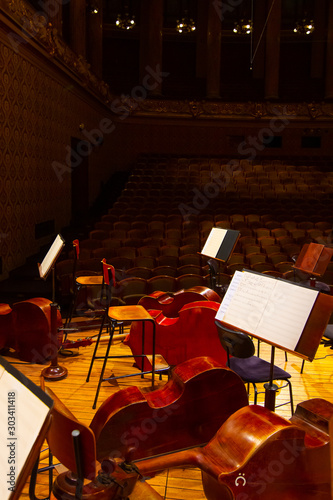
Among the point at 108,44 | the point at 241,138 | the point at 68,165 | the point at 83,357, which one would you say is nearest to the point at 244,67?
the point at 241,138

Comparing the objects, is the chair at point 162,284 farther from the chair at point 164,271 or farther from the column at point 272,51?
the column at point 272,51

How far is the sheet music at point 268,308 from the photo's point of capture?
1.70 metres

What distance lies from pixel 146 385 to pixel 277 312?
4.29 ft

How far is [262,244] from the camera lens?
6.29 metres

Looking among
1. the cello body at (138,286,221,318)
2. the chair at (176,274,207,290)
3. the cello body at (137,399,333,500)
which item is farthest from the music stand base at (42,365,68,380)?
the chair at (176,274,207,290)

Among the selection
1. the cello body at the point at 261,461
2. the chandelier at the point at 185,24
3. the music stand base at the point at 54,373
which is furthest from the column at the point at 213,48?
the cello body at the point at 261,461

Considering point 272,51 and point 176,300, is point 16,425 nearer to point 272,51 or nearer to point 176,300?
point 176,300

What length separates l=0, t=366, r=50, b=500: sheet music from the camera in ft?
2.72

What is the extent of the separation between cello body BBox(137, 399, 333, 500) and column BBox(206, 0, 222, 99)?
12515 millimetres

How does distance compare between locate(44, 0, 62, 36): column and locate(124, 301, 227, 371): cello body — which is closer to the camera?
locate(124, 301, 227, 371): cello body

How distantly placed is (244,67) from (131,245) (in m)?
11.5

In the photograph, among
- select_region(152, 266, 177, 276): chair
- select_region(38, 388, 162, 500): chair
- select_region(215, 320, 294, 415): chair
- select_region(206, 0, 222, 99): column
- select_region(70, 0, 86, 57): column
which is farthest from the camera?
select_region(206, 0, 222, 99): column

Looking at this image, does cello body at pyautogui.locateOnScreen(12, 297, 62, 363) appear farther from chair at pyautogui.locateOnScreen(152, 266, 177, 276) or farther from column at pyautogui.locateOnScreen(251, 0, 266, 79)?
column at pyautogui.locateOnScreen(251, 0, 266, 79)

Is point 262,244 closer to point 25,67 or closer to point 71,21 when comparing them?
point 25,67
